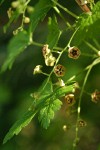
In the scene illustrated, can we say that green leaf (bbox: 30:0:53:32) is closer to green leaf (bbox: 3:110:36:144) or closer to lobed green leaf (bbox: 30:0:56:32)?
lobed green leaf (bbox: 30:0:56:32)

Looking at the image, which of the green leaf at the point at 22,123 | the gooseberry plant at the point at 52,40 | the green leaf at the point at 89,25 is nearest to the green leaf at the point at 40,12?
the gooseberry plant at the point at 52,40

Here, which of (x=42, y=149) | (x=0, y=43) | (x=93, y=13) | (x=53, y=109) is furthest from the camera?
(x=0, y=43)

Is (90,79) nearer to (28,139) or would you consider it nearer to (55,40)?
(28,139)

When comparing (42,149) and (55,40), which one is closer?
(55,40)

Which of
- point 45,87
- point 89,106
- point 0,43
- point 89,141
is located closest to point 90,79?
point 89,106

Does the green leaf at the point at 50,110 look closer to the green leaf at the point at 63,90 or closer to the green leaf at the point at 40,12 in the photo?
the green leaf at the point at 63,90

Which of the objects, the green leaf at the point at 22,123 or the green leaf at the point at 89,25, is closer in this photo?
the green leaf at the point at 89,25

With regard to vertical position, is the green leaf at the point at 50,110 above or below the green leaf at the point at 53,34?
below
